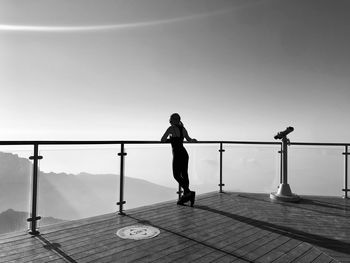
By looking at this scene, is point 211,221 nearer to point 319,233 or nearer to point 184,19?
point 319,233

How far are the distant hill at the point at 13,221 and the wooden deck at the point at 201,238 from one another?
0.52 ft

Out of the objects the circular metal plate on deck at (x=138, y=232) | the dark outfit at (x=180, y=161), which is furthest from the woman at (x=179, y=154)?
the circular metal plate on deck at (x=138, y=232)

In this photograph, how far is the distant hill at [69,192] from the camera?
383 cm

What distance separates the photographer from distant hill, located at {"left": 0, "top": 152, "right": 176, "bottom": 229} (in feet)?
12.6

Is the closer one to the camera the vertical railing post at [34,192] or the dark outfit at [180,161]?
the vertical railing post at [34,192]

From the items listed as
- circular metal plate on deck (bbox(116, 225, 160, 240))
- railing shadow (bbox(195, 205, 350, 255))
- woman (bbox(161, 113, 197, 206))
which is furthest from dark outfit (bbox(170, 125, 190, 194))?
circular metal plate on deck (bbox(116, 225, 160, 240))

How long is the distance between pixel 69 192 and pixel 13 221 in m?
Answer: 1.03

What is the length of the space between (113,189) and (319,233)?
136 inches

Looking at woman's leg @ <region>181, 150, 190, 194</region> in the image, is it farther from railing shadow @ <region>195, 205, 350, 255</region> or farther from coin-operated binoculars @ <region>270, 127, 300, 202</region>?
coin-operated binoculars @ <region>270, 127, 300, 202</region>

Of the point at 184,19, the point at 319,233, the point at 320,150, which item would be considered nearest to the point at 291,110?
the point at 184,19

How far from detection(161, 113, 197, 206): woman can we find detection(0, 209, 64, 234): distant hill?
2.45 m

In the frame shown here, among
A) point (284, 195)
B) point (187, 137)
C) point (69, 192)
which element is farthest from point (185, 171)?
point (284, 195)

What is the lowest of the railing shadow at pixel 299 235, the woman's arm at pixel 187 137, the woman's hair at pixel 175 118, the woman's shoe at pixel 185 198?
the railing shadow at pixel 299 235

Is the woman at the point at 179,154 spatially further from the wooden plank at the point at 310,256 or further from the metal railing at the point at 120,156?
the wooden plank at the point at 310,256
